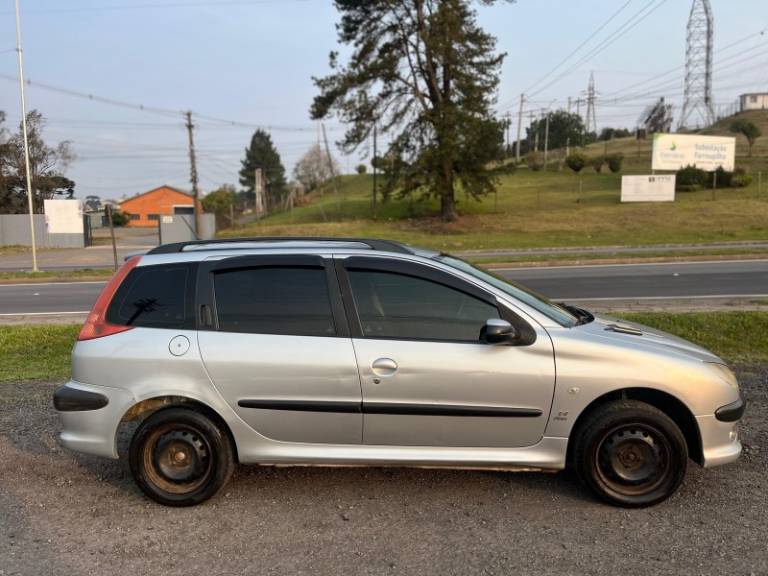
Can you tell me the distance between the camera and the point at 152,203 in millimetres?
92562

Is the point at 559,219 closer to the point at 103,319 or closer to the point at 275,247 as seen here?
the point at 275,247

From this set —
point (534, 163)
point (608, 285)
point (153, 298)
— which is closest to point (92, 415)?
point (153, 298)

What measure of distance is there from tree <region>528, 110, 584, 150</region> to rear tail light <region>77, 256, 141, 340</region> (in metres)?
89.9

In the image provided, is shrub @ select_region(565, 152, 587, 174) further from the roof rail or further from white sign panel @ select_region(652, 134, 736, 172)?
the roof rail

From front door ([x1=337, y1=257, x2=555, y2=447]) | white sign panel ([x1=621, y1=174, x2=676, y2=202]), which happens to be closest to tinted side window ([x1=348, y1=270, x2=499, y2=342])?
front door ([x1=337, y1=257, x2=555, y2=447])

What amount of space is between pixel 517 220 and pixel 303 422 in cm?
3295

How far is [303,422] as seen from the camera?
12.4ft

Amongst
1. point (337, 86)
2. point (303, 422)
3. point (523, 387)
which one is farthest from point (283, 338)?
point (337, 86)

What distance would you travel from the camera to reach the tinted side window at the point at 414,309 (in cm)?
377

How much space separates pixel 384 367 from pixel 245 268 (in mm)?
1102

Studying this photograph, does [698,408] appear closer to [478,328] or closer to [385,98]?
[478,328]

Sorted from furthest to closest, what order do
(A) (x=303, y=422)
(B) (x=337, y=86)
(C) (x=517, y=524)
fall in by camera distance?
(B) (x=337, y=86) < (A) (x=303, y=422) < (C) (x=517, y=524)

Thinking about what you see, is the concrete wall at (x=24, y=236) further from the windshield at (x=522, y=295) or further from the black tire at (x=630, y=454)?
the black tire at (x=630, y=454)

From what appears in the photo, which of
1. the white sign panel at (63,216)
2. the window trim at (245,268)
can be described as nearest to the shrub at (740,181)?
the white sign panel at (63,216)
